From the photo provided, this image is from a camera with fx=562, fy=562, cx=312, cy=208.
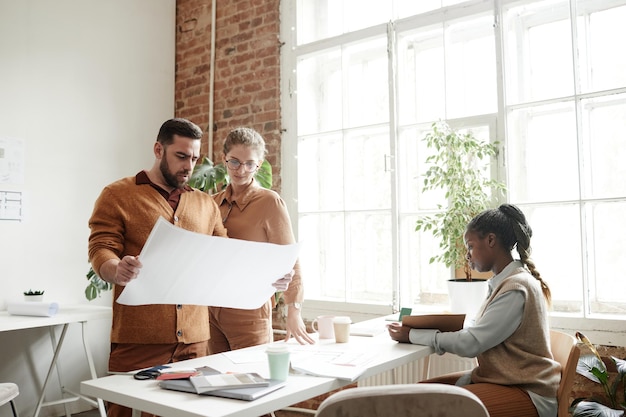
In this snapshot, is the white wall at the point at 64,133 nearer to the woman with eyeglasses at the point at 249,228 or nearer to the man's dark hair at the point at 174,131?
the woman with eyeglasses at the point at 249,228

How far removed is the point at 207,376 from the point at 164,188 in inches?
31.7

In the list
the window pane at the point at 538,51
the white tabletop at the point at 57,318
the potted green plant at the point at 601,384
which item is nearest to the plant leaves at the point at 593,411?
the potted green plant at the point at 601,384

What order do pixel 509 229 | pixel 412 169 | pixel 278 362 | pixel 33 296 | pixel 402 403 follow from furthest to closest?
1. pixel 412 169
2. pixel 33 296
3. pixel 509 229
4. pixel 278 362
5. pixel 402 403

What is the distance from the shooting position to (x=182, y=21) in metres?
4.94

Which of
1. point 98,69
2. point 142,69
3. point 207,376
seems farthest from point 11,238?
point 207,376

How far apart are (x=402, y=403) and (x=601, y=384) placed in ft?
5.26

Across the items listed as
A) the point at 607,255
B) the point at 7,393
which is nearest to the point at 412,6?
the point at 607,255

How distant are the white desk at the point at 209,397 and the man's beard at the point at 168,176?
2.14 ft

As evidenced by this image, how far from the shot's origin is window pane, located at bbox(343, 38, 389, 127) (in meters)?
3.80

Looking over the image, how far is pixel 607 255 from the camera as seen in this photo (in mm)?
2914

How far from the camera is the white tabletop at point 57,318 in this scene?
10.3 feet

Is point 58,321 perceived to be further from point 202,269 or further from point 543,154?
point 543,154

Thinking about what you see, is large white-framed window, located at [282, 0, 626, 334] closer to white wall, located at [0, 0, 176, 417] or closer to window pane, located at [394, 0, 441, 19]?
window pane, located at [394, 0, 441, 19]

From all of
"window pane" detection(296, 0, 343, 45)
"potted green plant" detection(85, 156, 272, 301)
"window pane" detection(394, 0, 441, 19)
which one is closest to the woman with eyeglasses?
"potted green plant" detection(85, 156, 272, 301)
